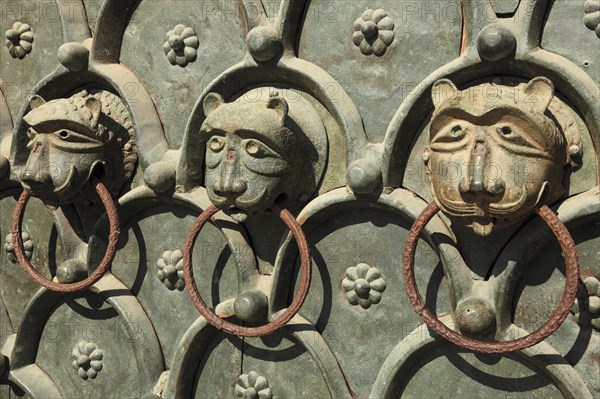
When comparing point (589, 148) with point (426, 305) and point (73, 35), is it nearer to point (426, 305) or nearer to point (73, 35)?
point (426, 305)

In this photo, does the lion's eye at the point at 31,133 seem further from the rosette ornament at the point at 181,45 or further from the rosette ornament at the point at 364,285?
the rosette ornament at the point at 364,285

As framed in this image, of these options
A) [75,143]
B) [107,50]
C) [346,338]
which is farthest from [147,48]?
[346,338]

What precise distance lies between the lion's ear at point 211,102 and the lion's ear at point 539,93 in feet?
3.46

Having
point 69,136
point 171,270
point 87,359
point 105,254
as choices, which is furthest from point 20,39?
point 87,359

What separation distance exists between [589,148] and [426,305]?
0.72 metres

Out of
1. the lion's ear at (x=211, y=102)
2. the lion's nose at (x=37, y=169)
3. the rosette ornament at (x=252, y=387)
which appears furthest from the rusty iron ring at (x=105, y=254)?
the rosette ornament at (x=252, y=387)

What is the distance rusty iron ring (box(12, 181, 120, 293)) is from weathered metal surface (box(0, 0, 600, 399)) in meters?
0.01

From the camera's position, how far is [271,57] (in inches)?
131

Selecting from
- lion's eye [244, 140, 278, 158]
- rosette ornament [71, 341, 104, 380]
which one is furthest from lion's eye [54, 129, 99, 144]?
rosette ornament [71, 341, 104, 380]

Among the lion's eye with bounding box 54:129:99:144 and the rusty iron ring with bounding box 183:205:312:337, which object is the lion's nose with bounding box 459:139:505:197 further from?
the lion's eye with bounding box 54:129:99:144

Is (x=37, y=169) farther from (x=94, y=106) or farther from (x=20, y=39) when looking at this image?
(x=20, y=39)

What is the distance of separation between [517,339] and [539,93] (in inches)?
28.9

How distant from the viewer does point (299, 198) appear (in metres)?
3.36

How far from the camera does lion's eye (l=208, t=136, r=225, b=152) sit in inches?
125
